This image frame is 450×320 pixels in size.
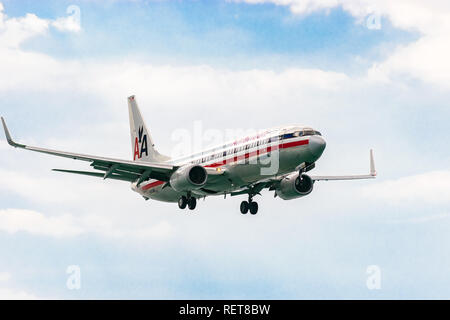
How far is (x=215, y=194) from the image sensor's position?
6097cm

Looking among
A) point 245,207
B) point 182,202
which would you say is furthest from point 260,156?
point 245,207

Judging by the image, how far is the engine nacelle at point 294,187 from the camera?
2356 inches

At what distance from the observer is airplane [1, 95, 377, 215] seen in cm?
5388

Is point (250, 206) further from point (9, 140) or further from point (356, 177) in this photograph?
point (9, 140)

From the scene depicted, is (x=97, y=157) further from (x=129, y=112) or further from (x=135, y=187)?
(x=129, y=112)

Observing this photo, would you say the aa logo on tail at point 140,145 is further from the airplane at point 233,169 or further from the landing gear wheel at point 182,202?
the landing gear wheel at point 182,202

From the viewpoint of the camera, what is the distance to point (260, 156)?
55.1 m

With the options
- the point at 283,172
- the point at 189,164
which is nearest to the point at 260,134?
the point at 283,172

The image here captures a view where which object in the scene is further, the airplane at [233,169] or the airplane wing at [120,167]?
the airplane wing at [120,167]

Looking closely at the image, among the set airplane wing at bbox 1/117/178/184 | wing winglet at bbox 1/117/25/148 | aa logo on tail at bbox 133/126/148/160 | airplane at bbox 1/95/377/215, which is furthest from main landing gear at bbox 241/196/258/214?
wing winglet at bbox 1/117/25/148

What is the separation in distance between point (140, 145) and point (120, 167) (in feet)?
47.4

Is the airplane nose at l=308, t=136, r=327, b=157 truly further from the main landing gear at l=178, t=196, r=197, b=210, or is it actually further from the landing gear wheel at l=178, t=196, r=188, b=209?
the landing gear wheel at l=178, t=196, r=188, b=209

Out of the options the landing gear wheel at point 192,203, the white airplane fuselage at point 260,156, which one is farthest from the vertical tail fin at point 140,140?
the white airplane fuselage at point 260,156

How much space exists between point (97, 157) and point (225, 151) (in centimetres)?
960
